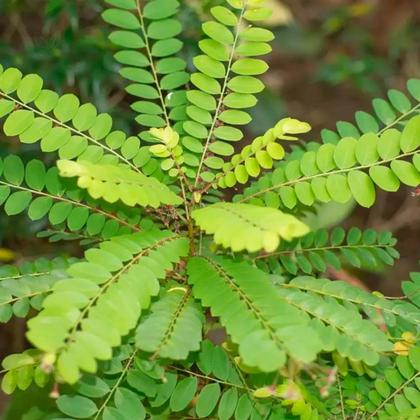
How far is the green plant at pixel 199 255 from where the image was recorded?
3.99 ft

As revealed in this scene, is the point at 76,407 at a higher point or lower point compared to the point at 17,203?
lower

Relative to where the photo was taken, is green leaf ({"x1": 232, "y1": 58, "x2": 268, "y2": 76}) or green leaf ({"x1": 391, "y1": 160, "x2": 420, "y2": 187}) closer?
green leaf ({"x1": 391, "y1": 160, "x2": 420, "y2": 187})

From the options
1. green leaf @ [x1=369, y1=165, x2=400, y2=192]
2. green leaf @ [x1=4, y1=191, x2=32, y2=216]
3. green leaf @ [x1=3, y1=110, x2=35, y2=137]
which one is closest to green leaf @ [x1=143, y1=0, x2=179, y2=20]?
green leaf @ [x1=3, y1=110, x2=35, y2=137]

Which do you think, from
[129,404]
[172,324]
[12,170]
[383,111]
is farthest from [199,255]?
[383,111]

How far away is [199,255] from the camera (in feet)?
4.75

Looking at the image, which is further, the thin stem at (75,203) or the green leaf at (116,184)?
the thin stem at (75,203)

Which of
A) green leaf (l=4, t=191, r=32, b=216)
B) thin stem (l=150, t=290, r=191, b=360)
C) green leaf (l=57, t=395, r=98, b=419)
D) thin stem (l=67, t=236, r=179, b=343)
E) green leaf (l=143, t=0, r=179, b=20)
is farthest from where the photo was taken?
green leaf (l=143, t=0, r=179, b=20)

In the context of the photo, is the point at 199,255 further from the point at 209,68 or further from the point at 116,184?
the point at 209,68

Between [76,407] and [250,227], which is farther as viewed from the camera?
[76,407]

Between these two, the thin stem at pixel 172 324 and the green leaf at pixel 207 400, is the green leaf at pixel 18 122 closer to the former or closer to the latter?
the thin stem at pixel 172 324

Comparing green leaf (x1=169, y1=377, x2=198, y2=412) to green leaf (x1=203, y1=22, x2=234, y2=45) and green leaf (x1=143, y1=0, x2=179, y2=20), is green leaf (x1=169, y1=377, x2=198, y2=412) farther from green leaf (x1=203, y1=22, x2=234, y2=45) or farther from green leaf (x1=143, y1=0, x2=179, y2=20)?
green leaf (x1=143, y1=0, x2=179, y2=20)

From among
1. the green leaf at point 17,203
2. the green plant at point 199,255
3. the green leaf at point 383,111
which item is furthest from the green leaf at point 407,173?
the green leaf at point 17,203

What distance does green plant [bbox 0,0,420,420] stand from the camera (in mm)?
1216

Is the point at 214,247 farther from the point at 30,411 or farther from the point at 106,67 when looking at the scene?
the point at 106,67
